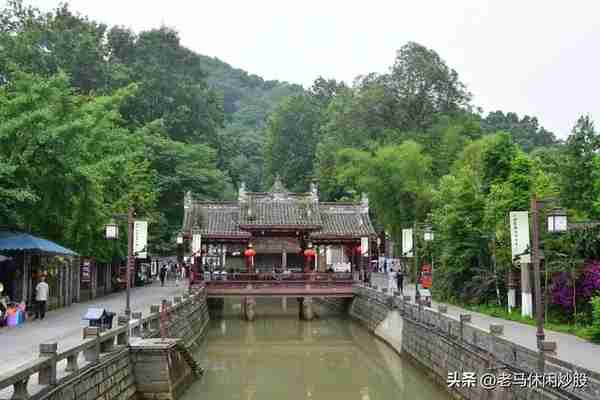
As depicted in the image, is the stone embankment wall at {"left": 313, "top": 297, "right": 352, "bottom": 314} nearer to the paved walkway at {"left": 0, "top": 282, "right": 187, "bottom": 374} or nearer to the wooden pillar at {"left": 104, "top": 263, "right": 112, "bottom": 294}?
the wooden pillar at {"left": 104, "top": 263, "right": 112, "bottom": 294}

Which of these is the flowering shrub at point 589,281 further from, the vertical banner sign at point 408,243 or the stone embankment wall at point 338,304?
the stone embankment wall at point 338,304

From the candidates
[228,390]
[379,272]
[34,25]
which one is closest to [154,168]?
[34,25]

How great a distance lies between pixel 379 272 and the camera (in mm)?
53312

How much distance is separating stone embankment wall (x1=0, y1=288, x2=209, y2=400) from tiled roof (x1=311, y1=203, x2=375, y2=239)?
15.9m

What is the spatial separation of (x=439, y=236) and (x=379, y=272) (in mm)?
24775

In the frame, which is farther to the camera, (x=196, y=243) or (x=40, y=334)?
(x=196, y=243)

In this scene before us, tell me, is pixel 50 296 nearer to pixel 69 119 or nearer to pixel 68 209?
pixel 68 209

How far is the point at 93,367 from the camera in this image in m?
11.6

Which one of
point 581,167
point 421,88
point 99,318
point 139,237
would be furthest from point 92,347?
point 421,88

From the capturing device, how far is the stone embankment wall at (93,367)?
29.8ft

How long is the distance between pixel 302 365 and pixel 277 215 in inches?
592

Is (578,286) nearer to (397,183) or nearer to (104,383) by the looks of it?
(104,383)

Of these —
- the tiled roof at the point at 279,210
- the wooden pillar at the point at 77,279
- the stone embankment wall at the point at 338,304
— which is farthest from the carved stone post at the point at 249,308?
the wooden pillar at the point at 77,279

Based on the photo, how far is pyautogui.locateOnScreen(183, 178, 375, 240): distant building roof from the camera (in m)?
34.1
